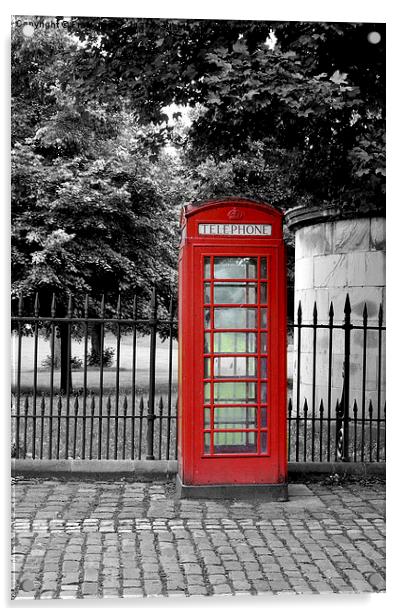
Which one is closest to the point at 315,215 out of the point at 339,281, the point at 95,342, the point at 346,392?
the point at 339,281

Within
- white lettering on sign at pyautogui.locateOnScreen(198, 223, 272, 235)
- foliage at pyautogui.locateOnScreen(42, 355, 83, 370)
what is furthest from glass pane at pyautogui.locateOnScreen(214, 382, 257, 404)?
foliage at pyautogui.locateOnScreen(42, 355, 83, 370)

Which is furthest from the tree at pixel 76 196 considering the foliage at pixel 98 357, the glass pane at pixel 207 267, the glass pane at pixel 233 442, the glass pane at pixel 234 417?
the glass pane at pixel 233 442

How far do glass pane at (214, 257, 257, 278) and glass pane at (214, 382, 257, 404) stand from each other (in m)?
0.71

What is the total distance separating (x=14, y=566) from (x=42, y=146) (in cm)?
264

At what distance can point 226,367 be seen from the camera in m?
4.91

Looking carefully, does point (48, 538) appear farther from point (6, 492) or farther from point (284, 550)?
point (284, 550)

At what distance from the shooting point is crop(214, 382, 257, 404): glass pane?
493 centimetres

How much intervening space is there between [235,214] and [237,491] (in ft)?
5.94

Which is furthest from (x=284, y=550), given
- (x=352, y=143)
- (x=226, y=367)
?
(x=352, y=143)

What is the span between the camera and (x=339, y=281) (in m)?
7.78

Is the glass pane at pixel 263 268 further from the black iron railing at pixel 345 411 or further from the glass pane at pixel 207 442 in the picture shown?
the glass pane at pixel 207 442

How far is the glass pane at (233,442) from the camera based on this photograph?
16.3ft

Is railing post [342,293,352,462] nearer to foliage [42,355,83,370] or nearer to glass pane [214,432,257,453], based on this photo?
glass pane [214,432,257,453]

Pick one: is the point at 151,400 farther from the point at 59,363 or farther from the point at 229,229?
the point at 229,229
